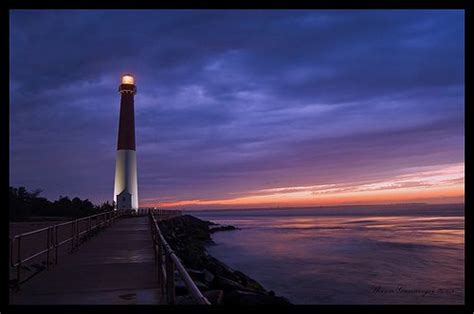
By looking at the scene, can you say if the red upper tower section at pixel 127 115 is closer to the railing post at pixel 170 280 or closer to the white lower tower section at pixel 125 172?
the white lower tower section at pixel 125 172

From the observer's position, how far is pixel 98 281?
657 centimetres

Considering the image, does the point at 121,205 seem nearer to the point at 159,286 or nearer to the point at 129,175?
the point at 129,175

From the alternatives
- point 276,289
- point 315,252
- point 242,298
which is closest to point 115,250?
point 242,298

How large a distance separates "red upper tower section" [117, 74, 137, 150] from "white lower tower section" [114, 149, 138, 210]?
426 millimetres

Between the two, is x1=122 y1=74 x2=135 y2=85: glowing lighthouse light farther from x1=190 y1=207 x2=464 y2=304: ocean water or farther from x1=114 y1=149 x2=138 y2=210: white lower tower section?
x1=190 y1=207 x2=464 y2=304: ocean water

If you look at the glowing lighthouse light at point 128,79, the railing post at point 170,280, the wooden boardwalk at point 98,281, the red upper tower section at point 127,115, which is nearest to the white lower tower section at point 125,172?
the red upper tower section at point 127,115

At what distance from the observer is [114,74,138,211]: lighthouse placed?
27.9 m

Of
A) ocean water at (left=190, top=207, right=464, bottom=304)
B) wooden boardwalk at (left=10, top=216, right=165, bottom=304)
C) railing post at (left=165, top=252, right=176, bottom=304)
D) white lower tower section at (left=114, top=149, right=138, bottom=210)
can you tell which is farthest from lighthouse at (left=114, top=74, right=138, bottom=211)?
railing post at (left=165, top=252, right=176, bottom=304)

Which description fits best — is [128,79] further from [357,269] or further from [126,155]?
[357,269]

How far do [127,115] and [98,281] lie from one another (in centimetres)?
2254

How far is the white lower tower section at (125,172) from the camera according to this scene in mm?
27812

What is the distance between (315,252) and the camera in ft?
87.3
